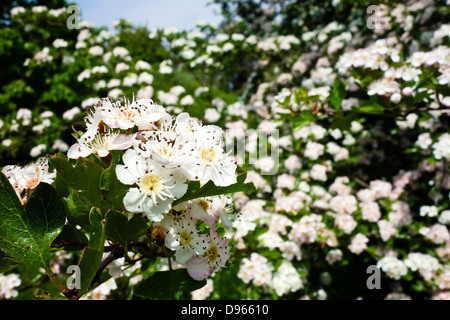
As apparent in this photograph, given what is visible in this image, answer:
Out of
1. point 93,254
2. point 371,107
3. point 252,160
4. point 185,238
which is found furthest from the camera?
point 252,160

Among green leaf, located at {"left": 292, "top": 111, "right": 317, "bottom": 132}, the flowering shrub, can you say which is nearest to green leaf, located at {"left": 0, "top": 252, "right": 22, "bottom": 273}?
the flowering shrub

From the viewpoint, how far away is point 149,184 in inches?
23.8

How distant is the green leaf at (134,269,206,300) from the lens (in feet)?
2.24

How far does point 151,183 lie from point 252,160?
217 centimetres

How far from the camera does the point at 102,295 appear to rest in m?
1.19

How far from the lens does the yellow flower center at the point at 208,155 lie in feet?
2.23

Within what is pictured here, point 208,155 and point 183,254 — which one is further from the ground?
point 208,155

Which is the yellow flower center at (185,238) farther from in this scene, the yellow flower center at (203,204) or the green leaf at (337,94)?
the green leaf at (337,94)

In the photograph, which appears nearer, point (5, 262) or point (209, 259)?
point (5, 262)

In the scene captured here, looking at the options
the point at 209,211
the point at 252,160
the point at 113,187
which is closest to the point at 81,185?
the point at 113,187

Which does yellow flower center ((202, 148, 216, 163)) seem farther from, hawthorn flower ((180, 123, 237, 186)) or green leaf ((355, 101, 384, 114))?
green leaf ((355, 101, 384, 114))

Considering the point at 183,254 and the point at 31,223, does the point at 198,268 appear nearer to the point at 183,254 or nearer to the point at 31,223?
the point at 183,254
